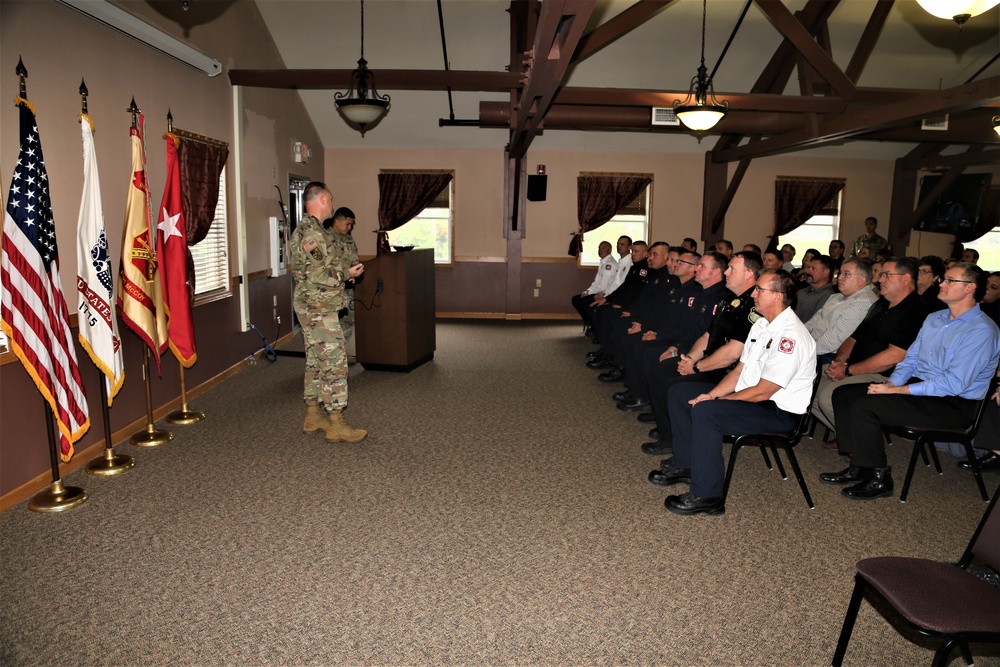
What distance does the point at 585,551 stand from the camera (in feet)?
9.60

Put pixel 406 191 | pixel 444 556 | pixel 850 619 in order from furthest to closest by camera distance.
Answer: pixel 406 191 < pixel 444 556 < pixel 850 619

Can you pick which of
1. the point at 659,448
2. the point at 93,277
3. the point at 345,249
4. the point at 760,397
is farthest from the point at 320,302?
the point at 760,397

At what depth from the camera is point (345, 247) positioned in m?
4.57

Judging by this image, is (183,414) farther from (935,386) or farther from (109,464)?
(935,386)

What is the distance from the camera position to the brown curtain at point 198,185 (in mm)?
5023

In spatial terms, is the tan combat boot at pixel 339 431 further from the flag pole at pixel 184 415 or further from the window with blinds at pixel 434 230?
the window with blinds at pixel 434 230

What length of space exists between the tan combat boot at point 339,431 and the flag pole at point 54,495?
137 centimetres

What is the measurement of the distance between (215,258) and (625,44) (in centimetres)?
514

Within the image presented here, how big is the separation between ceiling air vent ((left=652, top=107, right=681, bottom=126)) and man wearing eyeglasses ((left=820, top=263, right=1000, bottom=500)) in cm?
A: 422

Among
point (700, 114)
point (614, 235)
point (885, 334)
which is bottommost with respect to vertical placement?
point (885, 334)

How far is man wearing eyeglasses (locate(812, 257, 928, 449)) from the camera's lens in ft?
12.5

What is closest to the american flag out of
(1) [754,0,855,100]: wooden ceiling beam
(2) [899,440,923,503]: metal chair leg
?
(2) [899,440,923,503]: metal chair leg

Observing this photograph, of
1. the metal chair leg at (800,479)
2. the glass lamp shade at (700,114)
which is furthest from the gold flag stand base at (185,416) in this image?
the glass lamp shade at (700,114)

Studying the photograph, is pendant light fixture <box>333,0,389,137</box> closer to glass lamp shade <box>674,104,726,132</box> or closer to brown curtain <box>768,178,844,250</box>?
glass lamp shade <box>674,104,726,132</box>
